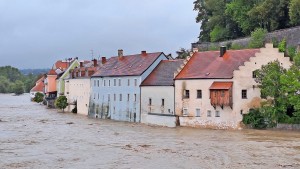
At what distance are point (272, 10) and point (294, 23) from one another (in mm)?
4759

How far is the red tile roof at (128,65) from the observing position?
2462 inches

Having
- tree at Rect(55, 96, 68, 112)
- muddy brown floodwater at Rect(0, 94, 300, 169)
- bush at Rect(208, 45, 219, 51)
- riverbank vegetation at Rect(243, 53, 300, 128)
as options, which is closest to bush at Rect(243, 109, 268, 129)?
riverbank vegetation at Rect(243, 53, 300, 128)

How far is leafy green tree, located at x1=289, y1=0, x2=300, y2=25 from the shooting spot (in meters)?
68.4

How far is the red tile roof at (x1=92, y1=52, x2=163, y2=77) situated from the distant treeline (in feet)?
68.9

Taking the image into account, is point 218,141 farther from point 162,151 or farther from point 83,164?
point 83,164

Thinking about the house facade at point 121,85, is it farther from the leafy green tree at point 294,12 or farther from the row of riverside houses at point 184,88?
the leafy green tree at point 294,12

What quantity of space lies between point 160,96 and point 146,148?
18063 mm

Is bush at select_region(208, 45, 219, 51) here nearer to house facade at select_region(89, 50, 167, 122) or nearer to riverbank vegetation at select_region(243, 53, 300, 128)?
house facade at select_region(89, 50, 167, 122)

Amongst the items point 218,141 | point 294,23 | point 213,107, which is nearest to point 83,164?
point 218,141

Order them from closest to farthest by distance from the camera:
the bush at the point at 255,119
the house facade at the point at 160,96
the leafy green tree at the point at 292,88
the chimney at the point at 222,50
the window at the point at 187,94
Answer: the leafy green tree at the point at 292,88
the bush at the point at 255,119
the window at the point at 187,94
the chimney at the point at 222,50
the house facade at the point at 160,96

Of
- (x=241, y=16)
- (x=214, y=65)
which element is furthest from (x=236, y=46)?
(x=214, y=65)

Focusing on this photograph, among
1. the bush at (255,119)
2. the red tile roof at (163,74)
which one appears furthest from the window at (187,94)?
the bush at (255,119)

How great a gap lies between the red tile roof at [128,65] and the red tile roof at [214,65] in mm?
8121

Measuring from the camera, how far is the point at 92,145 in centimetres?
4069
